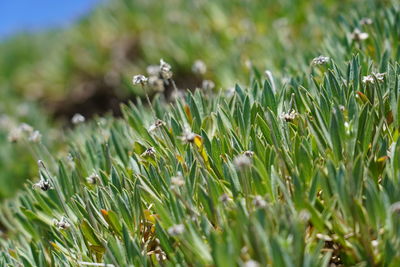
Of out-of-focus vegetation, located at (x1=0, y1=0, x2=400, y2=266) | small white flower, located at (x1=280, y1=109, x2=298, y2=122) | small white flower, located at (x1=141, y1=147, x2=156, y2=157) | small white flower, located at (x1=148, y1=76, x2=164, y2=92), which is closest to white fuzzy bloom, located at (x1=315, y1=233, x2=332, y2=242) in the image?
out-of-focus vegetation, located at (x1=0, y1=0, x2=400, y2=266)

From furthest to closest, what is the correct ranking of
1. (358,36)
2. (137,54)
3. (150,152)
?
(137,54), (358,36), (150,152)

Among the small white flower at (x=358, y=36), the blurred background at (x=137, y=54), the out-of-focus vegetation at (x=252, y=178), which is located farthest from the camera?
the blurred background at (x=137, y=54)

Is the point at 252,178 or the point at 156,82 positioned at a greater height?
the point at 156,82

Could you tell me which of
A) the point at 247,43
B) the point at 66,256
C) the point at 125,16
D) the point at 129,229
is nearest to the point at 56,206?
the point at 66,256

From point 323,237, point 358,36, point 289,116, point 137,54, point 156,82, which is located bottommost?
point 323,237

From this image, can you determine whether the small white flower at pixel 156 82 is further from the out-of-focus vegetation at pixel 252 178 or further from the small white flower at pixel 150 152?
the small white flower at pixel 150 152

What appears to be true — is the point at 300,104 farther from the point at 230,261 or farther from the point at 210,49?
the point at 210,49

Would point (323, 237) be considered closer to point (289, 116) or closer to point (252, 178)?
point (252, 178)

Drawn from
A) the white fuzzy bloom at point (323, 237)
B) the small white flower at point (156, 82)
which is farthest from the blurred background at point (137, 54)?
the white fuzzy bloom at point (323, 237)

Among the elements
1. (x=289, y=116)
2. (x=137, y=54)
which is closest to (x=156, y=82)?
(x=289, y=116)

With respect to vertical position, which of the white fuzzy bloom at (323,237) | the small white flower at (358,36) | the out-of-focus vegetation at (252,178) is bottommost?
the white fuzzy bloom at (323,237)
